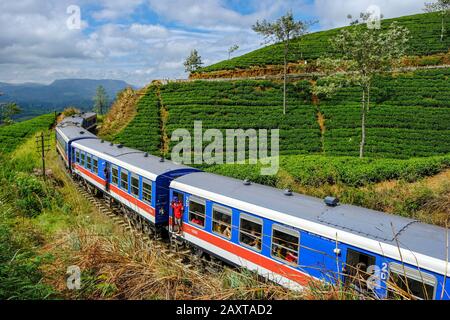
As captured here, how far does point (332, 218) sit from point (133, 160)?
10.4 m

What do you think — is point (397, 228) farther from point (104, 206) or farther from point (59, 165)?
point (59, 165)

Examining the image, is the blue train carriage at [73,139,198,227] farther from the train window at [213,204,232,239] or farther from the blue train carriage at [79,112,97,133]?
the blue train carriage at [79,112,97,133]

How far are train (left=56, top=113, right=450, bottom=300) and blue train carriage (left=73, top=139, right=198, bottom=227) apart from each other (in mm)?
43

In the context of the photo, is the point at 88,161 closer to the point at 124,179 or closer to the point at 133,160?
the point at 133,160

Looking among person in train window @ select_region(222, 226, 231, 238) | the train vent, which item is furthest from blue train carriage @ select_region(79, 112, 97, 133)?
the train vent

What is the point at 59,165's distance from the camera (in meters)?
30.3

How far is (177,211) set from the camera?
12383mm

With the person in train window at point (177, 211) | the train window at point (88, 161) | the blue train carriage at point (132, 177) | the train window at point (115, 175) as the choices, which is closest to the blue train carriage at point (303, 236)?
the person in train window at point (177, 211)

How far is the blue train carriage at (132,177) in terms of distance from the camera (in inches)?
537

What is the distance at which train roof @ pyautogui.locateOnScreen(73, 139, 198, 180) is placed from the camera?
1423 centimetres

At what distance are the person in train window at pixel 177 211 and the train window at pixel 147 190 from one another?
167 centimetres

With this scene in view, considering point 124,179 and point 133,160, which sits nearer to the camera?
point 124,179

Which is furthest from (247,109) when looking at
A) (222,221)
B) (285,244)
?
(285,244)
